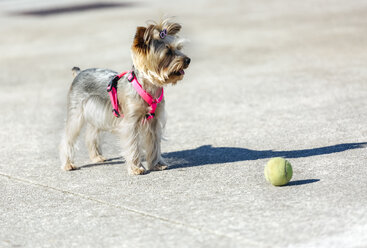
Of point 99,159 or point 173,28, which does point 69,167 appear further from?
point 173,28

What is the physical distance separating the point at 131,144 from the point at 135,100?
495mm

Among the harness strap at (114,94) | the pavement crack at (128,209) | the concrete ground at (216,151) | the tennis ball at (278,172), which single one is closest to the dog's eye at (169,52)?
the harness strap at (114,94)

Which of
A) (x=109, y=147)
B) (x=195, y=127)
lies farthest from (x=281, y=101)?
(x=109, y=147)

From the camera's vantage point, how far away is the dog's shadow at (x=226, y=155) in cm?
720

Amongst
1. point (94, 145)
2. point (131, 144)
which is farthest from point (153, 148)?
point (94, 145)

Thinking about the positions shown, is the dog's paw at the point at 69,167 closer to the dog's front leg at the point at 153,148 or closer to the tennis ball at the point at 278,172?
the dog's front leg at the point at 153,148

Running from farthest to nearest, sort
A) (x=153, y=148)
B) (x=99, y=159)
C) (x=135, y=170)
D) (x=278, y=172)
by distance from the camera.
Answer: (x=99, y=159)
(x=153, y=148)
(x=135, y=170)
(x=278, y=172)

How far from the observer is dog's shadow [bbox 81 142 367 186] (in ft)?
23.6

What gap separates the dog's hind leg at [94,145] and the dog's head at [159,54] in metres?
1.30

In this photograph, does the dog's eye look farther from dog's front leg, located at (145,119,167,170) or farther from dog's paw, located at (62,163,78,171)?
dog's paw, located at (62,163,78,171)

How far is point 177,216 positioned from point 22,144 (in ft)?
11.3

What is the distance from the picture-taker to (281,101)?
975 centimetres

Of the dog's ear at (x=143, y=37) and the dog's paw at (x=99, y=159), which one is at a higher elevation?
the dog's ear at (x=143, y=37)

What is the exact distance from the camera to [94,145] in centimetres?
760
